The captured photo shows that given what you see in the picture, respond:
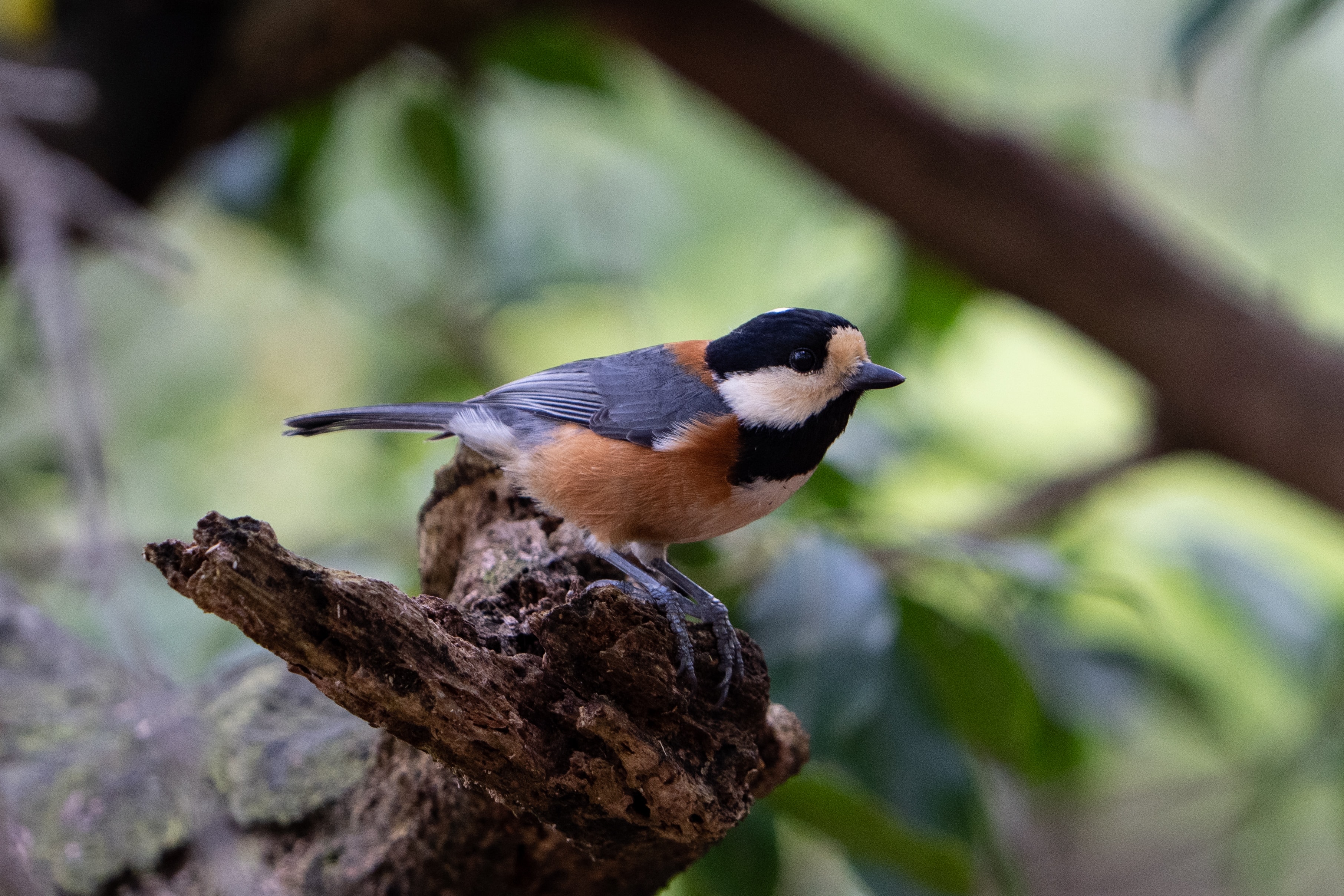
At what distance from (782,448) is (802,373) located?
135mm

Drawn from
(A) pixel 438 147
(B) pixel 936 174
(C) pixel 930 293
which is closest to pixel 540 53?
(A) pixel 438 147

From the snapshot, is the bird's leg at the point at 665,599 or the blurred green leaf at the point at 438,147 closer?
the bird's leg at the point at 665,599

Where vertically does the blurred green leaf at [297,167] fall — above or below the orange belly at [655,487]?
below

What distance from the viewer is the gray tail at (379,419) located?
A: 1894mm

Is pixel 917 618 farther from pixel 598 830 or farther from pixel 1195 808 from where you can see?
pixel 1195 808

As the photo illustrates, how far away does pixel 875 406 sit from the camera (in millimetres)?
3562

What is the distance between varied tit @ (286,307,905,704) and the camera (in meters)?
1.77

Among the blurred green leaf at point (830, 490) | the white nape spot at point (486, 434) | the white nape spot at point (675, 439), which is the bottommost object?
the blurred green leaf at point (830, 490)

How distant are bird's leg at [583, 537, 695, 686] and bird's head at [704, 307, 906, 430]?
12.0 inches

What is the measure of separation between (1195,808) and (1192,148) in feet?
10.1

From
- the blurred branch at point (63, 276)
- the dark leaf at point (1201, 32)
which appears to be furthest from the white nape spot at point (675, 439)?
Result: the dark leaf at point (1201, 32)

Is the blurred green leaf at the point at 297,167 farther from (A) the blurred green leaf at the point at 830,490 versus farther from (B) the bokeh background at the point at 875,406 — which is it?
(A) the blurred green leaf at the point at 830,490

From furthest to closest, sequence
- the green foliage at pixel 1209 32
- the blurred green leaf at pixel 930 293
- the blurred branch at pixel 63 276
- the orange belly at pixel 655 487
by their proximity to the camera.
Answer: the blurred green leaf at pixel 930 293, the green foliage at pixel 1209 32, the orange belly at pixel 655 487, the blurred branch at pixel 63 276

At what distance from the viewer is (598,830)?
1.42 metres
